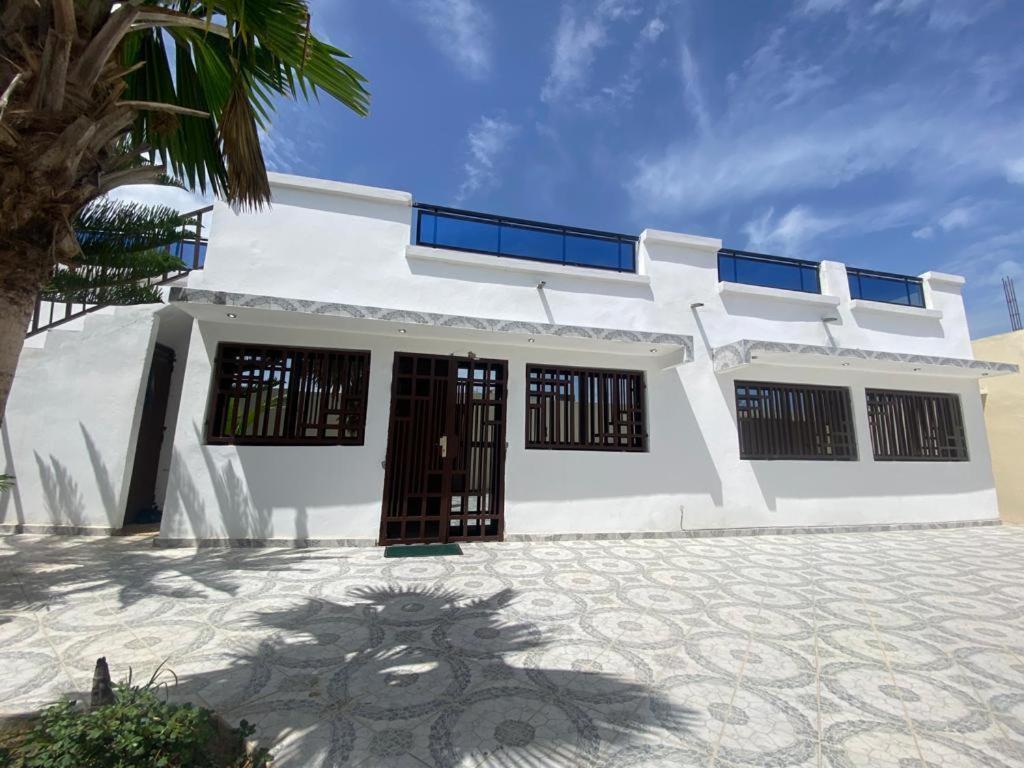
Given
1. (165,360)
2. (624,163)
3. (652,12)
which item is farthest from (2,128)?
(624,163)

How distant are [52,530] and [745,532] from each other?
10752 mm

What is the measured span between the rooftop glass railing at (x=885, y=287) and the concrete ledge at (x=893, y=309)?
6.4 inches

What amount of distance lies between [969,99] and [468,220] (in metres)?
7.99

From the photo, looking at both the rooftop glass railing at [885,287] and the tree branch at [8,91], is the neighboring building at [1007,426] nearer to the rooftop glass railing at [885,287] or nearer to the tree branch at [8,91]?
the rooftop glass railing at [885,287]

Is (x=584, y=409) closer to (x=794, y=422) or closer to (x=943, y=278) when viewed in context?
(x=794, y=422)

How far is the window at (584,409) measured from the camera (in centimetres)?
702

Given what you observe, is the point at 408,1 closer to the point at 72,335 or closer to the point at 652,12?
the point at 652,12

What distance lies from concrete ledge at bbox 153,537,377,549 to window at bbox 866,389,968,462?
9658 mm

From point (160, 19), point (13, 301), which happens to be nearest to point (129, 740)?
point (13, 301)

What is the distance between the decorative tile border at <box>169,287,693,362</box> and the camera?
5.46 m

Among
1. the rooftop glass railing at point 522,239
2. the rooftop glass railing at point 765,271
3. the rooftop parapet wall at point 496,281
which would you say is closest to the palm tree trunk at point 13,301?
the rooftop parapet wall at point 496,281

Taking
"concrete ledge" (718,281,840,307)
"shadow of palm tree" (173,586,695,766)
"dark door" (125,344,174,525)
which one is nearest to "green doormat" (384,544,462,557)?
"shadow of palm tree" (173,586,695,766)

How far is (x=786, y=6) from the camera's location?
20.9 feet

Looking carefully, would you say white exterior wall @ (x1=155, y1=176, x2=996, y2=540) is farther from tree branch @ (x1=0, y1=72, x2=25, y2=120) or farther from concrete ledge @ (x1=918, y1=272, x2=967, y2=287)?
tree branch @ (x1=0, y1=72, x2=25, y2=120)
